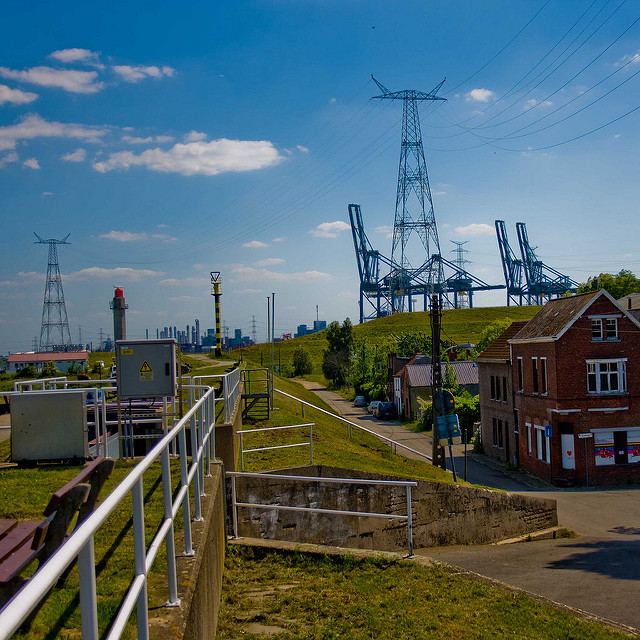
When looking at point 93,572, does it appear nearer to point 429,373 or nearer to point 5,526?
point 5,526

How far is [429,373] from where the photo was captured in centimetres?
5859

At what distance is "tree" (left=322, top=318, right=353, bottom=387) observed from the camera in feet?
285

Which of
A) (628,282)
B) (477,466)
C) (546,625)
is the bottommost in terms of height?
(477,466)

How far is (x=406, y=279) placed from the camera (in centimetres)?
15162

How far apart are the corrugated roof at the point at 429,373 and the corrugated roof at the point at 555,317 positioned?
67.1 ft

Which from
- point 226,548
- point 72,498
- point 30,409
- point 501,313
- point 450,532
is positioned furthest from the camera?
point 501,313

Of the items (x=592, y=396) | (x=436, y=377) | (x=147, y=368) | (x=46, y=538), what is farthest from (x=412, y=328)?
(x=46, y=538)

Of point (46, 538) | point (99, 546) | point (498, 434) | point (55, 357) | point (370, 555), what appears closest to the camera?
point (46, 538)

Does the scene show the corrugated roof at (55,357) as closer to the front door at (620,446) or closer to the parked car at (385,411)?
the parked car at (385,411)

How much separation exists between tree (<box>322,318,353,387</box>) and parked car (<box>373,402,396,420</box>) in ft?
83.0

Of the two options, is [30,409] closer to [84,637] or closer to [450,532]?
[84,637]

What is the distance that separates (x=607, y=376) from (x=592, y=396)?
1.37 meters

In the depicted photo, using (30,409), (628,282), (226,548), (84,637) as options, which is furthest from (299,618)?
(628,282)

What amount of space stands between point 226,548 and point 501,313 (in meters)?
137
